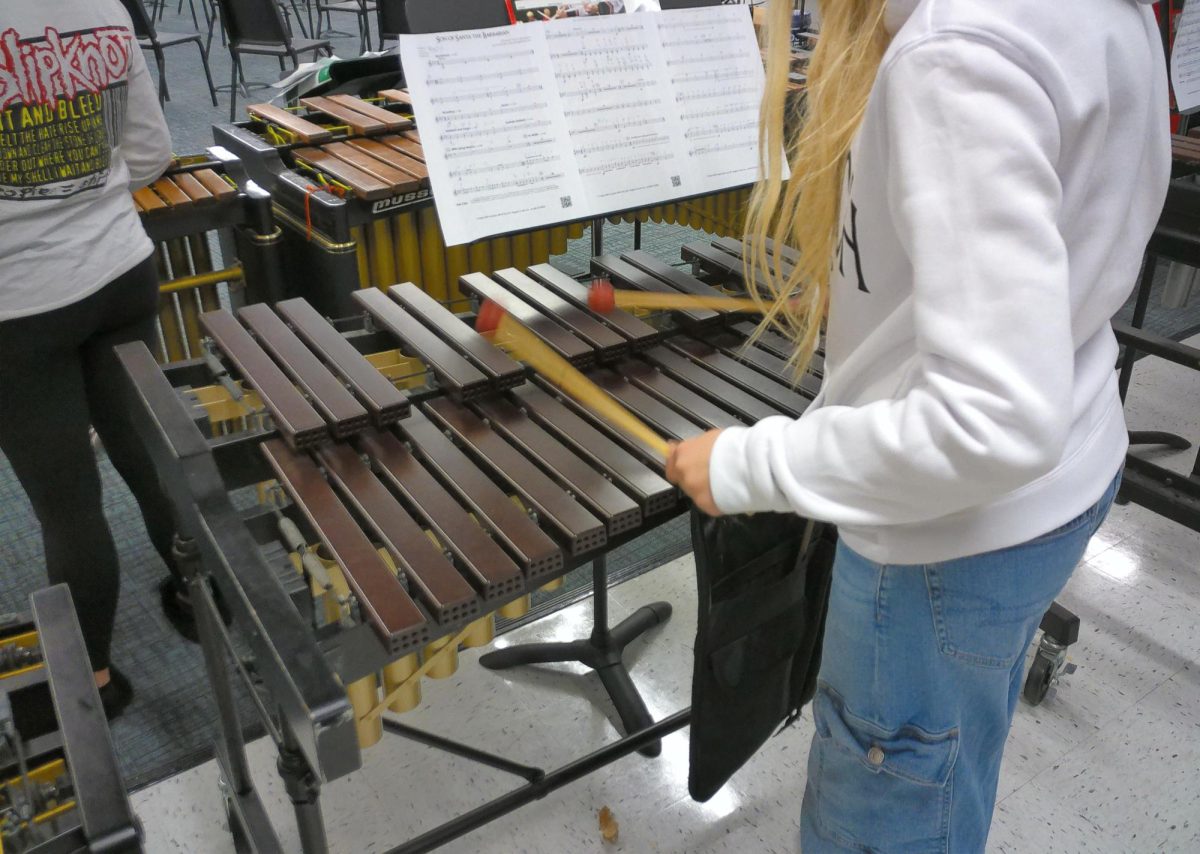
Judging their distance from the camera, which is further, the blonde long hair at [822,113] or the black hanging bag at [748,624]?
the black hanging bag at [748,624]

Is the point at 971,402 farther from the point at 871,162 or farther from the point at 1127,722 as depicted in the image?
the point at 1127,722

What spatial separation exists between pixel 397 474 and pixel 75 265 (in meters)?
0.94

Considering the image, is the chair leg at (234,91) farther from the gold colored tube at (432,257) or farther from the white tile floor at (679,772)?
the white tile floor at (679,772)

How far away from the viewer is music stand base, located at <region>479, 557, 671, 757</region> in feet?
7.10

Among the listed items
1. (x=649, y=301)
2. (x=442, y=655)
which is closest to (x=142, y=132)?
(x=649, y=301)

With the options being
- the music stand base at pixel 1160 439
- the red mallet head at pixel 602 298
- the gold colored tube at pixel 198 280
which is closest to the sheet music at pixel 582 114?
the red mallet head at pixel 602 298

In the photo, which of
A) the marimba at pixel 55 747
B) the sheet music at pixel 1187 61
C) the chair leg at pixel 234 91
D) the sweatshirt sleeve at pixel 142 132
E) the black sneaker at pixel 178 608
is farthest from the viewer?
the chair leg at pixel 234 91

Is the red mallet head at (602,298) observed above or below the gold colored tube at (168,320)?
above

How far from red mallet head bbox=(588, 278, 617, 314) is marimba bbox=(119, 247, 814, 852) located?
3 centimetres

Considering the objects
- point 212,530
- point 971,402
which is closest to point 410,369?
point 212,530

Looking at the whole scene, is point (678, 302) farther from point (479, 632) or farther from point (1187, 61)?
point (1187, 61)

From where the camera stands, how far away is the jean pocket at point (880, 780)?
45.1 inches

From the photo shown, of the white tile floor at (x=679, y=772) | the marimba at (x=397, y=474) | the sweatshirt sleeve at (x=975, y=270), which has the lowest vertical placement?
the white tile floor at (x=679, y=772)

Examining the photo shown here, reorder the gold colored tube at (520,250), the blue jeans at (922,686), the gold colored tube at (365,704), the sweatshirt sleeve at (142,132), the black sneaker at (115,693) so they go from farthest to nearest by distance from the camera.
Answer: the gold colored tube at (520,250), the black sneaker at (115,693), the sweatshirt sleeve at (142,132), the gold colored tube at (365,704), the blue jeans at (922,686)
